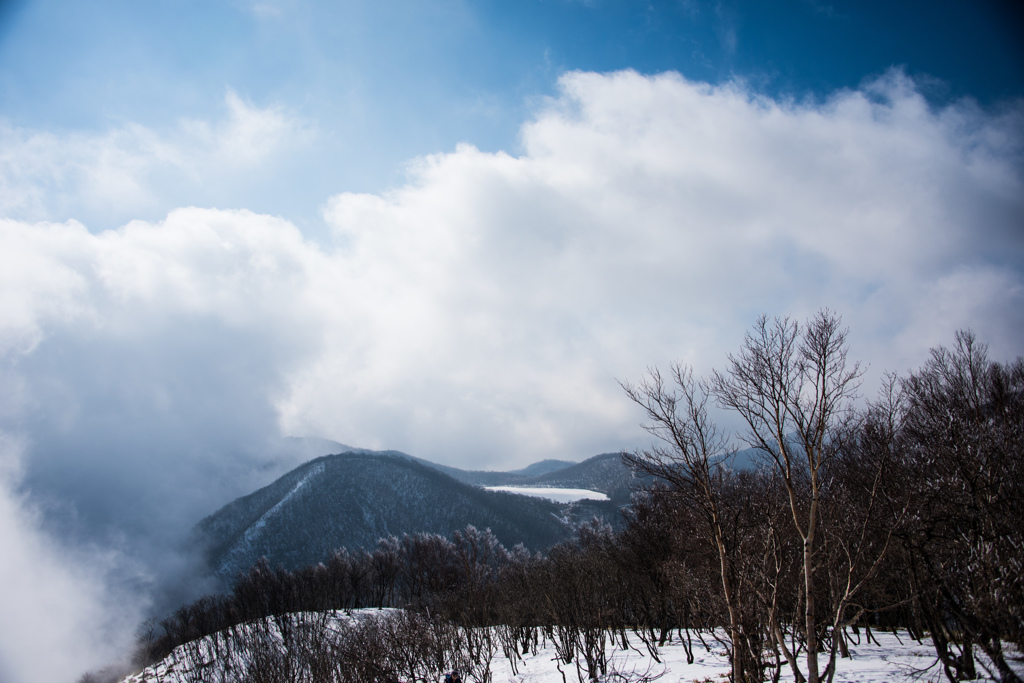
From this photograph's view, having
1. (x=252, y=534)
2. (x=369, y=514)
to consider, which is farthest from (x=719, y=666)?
(x=252, y=534)

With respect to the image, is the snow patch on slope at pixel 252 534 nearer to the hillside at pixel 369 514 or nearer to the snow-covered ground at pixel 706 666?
the hillside at pixel 369 514

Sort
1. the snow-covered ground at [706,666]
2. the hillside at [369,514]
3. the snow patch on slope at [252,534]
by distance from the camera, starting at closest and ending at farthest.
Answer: the snow-covered ground at [706,666] < the hillside at [369,514] < the snow patch on slope at [252,534]

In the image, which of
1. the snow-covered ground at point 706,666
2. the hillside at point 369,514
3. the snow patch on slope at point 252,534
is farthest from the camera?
the snow patch on slope at point 252,534

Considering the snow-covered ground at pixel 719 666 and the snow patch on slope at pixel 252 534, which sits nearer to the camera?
the snow-covered ground at pixel 719 666

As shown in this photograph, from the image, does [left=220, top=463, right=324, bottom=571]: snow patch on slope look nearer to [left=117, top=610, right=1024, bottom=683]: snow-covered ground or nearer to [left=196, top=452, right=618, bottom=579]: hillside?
[left=196, top=452, right=618, bottom=579]: hillside

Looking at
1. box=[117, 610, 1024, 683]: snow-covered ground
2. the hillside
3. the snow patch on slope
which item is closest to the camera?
box=[117, 610, 1024, 683]: snow-covered ground

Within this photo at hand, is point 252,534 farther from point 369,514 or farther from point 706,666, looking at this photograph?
point 706,666

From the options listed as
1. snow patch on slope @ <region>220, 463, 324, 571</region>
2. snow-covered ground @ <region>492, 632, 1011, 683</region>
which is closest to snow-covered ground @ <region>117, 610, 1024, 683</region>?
snow-covered ground @ <region>492, 632, 1011, 683</region>

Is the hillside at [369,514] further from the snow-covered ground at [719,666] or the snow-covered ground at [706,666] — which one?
the snow-covered ground at [719,666]

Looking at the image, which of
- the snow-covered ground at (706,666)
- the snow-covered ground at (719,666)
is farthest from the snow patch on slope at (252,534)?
the snow-covered ground at (719,666)

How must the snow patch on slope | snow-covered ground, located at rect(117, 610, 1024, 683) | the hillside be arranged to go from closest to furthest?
snow-covered ground, located at rect(117, 610, 1024, 683), the hillside, the snow patch on slope

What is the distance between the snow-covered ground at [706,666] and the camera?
1736cm

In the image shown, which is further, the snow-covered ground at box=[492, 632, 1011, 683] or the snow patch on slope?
the snow patch on slope

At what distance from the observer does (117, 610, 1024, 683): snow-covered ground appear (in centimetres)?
1736
